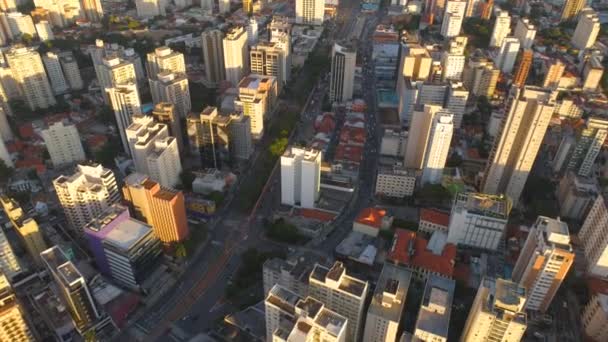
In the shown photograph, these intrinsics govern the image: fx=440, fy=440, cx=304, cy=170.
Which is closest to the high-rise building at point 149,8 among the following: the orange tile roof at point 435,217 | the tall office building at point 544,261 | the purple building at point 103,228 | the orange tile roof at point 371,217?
the purple building at point 103,228

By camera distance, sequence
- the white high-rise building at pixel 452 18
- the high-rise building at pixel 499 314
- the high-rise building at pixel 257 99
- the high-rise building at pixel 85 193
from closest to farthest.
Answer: the high-rise building at pixel 499 314
the high-rise building at pixel 85 193
the high-rise building at pixel 257 99
the white high-rise building at pixel 452 18

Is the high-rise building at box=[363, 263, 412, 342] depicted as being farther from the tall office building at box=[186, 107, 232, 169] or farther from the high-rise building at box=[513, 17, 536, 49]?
the high-rise building at box=[513, 17, 536, 49]

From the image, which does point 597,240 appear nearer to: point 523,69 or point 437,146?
point 437,146

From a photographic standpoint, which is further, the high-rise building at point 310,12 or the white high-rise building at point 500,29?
the high-rise building at point 310,12

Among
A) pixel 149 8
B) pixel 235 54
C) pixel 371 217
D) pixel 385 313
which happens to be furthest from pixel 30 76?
pixel 385 313

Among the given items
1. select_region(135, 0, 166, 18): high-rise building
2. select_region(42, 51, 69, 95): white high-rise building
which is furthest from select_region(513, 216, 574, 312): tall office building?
select_region(135, 0, 166, 18): high-rise building

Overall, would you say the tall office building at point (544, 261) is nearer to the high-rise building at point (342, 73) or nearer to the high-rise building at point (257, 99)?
the high-rise building at point (257, 99)

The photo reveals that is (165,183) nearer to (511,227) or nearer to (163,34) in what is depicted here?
(511,227)

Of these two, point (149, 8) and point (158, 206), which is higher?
point (149, 8)
